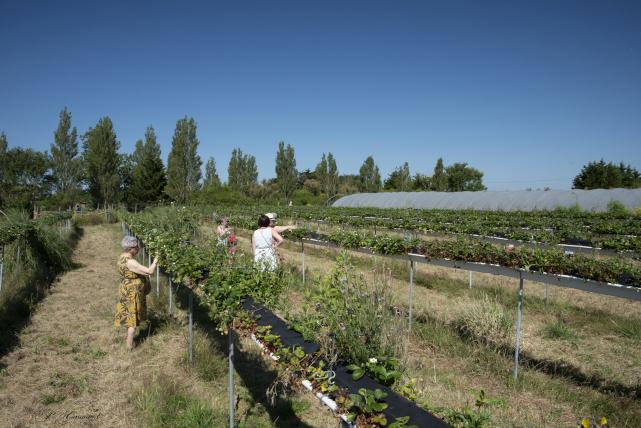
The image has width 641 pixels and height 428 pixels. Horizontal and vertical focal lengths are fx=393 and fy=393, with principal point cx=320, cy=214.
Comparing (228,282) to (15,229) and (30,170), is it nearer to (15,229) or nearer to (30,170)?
(15,229)

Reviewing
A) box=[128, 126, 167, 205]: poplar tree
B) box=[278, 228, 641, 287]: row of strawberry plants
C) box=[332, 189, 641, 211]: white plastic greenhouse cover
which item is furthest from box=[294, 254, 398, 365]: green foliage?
box=[128, 126, 167, 205]: poplar tree

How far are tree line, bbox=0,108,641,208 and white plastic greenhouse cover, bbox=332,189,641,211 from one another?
12.3m

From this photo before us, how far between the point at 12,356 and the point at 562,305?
27.8 feet

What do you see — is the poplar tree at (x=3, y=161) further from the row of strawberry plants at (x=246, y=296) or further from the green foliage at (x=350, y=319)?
the green foliage at (x=350, y=319)

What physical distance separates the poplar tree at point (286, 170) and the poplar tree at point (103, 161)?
58.9ft

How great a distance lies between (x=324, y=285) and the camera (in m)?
2.80

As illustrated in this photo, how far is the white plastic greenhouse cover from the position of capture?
24.2m

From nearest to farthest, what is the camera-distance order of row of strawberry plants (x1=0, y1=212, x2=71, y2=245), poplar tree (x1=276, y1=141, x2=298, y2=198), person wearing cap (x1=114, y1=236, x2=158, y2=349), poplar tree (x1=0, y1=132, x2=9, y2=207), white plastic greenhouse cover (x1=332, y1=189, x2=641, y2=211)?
person wearing cap (x1=114, y1=236, x2=158, y2=349), row of strawberry plants (x1=0, y1=212, x2=71, y2=245), white plastic greenhouse cover (x1=332, y1=189, x2=641, y2=211), poplar tree (x1=0, y1=132, x2=9, y2=207), poplar tree (x1=276, y1=141, x2=298, y2=198)

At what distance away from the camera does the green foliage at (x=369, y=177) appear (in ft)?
178

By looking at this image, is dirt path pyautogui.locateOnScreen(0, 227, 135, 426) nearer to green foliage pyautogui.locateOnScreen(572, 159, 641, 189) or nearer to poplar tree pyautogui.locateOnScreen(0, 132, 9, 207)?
poplar tree pyautogui.locateOnScreen(0, 132, 9, 207)

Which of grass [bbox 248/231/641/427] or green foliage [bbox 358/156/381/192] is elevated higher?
green foliage [bbox 358/156/381/192]

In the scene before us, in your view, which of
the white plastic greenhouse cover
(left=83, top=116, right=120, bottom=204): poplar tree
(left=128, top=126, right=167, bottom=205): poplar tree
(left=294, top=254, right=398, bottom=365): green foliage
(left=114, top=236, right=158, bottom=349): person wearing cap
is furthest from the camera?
(left=128, top=126, right=167, bottom=205): poplar tree

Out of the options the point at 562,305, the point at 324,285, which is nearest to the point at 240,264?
the point at 324,285

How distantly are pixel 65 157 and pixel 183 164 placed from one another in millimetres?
11809
